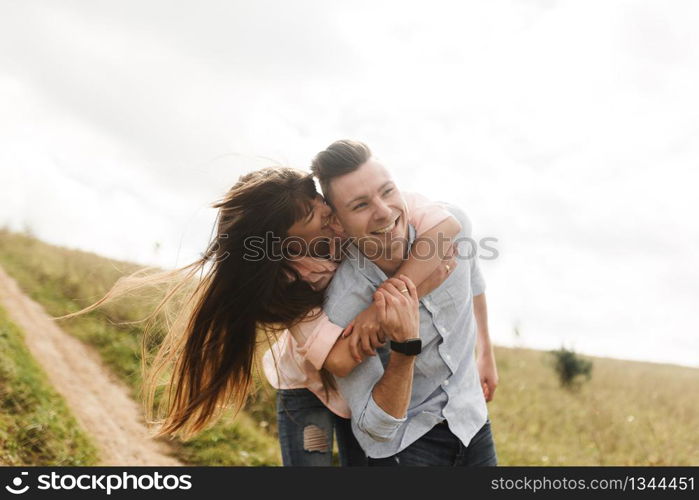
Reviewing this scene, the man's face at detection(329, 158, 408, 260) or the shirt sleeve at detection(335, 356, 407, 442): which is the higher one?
the man's face at detection(329, 158, 408, 260)

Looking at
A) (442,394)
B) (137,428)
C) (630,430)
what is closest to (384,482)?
(442,394)

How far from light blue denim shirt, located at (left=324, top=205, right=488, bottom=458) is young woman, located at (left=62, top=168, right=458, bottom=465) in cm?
12

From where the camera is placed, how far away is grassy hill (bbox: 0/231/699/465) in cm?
764

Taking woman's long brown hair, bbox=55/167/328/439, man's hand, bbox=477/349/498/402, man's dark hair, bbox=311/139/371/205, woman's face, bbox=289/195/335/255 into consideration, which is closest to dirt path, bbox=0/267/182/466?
woman's long brown hair, bbox=55/167/328/439

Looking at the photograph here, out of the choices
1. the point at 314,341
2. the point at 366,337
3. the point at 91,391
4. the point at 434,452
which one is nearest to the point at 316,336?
the point at 314,341

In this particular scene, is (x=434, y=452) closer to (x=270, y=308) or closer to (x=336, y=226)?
(x=270, y=308)

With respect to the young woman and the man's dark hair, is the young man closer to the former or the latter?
the man's dark hair

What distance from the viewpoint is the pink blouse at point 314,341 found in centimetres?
307

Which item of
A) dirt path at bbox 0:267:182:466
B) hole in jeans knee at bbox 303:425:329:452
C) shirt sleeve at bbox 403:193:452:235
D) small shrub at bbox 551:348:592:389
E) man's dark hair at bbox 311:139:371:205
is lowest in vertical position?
small shrub at bbox 551:348:592:389

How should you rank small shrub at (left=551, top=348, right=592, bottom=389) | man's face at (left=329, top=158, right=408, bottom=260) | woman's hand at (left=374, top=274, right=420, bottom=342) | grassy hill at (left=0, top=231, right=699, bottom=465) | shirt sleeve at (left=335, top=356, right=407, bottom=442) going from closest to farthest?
1. woman's hand at (left=374, top=274, right=420, bottom=342)
2. shirt sleeve at (left=335, top=356, right=407, bottom=442)
3. man's face at (left=329, top=158, right=408, bottom=260)
4. grassy hill at (left=0, top=231, right=699, bottom=465)
5. small shrub at (left=551, top=348, right=592, bottom=389)

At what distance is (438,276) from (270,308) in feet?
3.02

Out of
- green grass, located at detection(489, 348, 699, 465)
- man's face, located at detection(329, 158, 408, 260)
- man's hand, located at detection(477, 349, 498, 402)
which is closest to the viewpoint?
man's face, located at detection(329, 158, 408, 260)

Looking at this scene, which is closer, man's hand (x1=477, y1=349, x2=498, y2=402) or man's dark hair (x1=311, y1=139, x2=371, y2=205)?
man's dark hair (x1=311, y1=139, x2=371, y2=205)

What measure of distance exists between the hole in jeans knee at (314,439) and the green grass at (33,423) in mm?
3403
